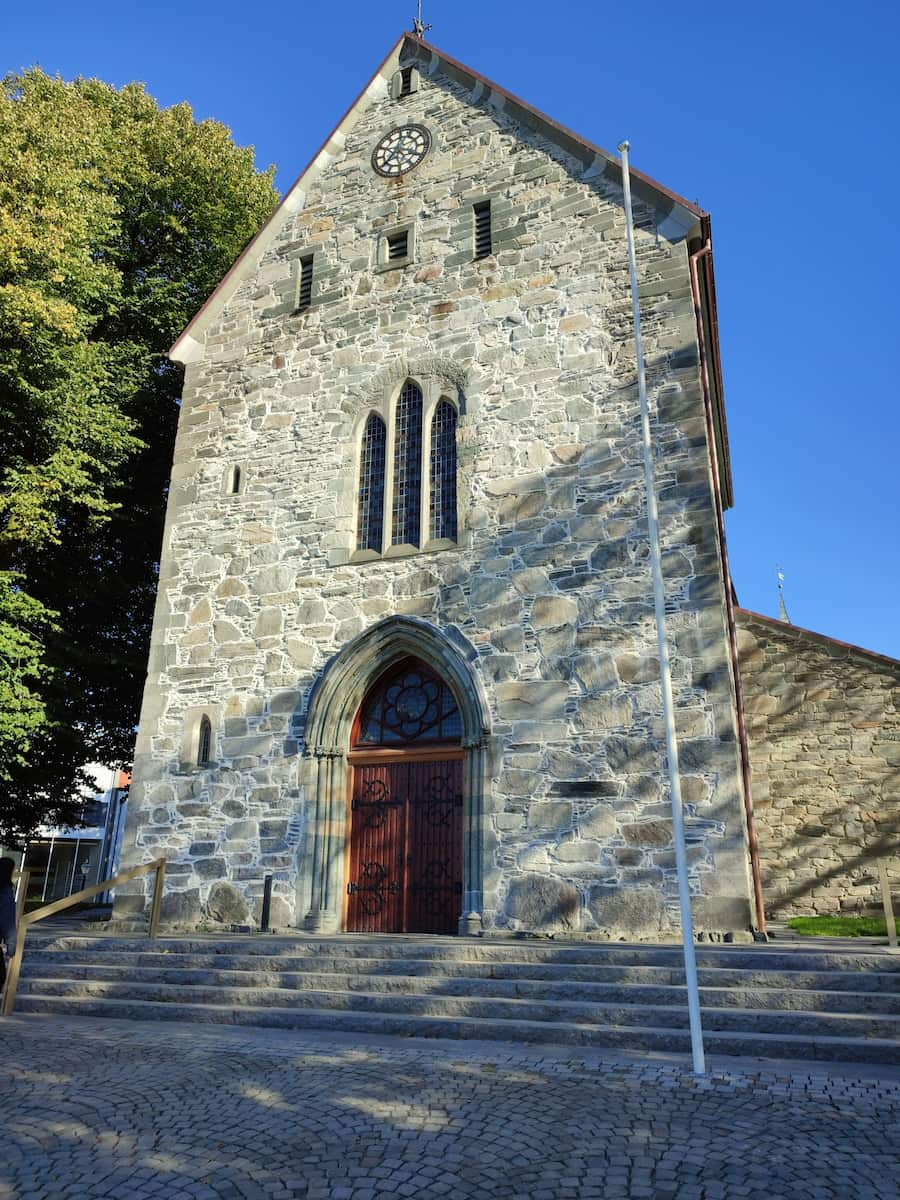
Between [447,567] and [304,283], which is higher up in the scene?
[304,283]

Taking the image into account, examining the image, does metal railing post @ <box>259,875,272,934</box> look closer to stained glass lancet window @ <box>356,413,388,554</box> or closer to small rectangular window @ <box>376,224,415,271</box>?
stained glass lancet window @ <box>356,413,388,554</box>

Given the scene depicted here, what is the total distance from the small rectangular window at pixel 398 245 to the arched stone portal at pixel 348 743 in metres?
6.08

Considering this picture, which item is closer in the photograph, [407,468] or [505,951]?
[505,951]

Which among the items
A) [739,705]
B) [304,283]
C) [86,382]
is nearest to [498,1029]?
[739,705]

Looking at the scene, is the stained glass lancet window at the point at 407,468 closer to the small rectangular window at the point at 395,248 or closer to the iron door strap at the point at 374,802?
the small rectangular window at the point at 395,248

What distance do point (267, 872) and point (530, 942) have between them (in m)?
3.77

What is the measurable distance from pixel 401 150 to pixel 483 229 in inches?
95.2

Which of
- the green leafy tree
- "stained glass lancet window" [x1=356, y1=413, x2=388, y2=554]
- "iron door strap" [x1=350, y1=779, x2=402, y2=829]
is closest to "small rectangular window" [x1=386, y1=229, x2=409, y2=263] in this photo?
"stained glass lancet window" [x1=356, y1=413, x2=388, y2=554]

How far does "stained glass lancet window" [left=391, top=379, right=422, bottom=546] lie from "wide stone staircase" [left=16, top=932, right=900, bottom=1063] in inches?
216

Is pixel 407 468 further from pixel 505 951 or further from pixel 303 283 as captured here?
pixel 505 951

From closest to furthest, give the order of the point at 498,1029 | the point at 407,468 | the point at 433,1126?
the point at 433,1126 < the point at 498,1029 < the point at 407,468

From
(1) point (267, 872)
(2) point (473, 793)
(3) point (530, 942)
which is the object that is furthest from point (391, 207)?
(3) point (530, 942)

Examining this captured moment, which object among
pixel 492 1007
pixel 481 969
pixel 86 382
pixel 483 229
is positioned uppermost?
pixel 483 229

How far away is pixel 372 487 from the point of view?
13.0 meters
